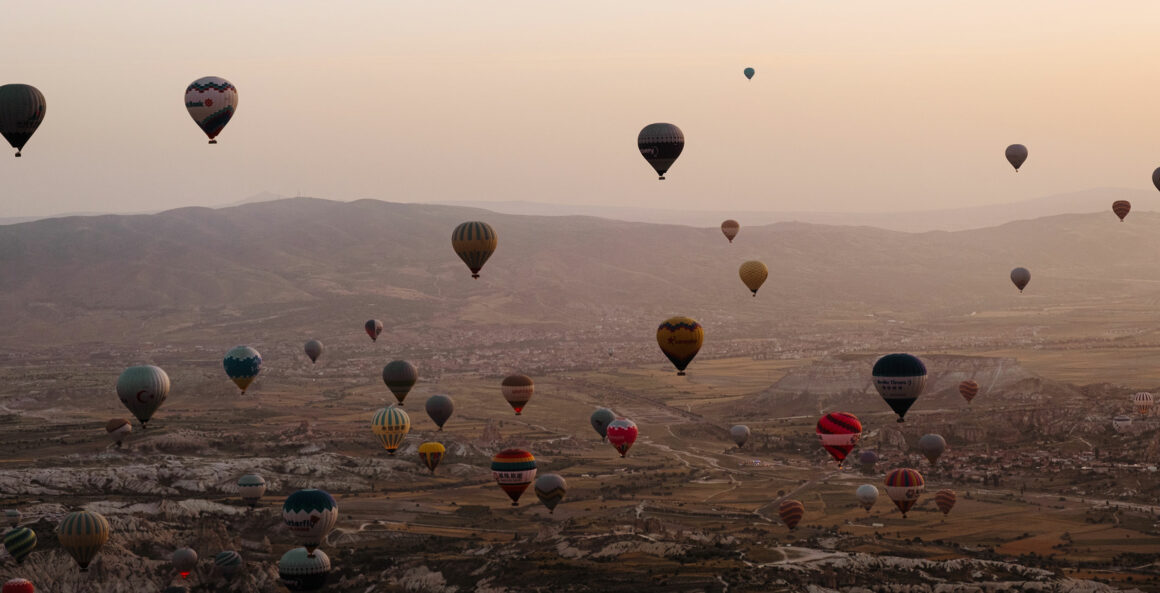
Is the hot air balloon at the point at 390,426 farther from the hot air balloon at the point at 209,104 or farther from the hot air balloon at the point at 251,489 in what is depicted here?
the hot air balloon at the point at 209,104

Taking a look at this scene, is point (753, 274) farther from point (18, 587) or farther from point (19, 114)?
point (18, 587)

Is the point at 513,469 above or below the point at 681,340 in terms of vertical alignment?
below

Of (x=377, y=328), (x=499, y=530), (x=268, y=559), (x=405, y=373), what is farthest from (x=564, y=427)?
(x=268, y=559)

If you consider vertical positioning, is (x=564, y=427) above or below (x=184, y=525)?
above

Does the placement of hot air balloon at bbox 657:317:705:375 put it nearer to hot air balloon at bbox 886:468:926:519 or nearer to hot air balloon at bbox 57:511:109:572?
hot air balloon at bbox 886:468:926:519

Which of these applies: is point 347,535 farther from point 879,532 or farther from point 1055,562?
point 1055,562

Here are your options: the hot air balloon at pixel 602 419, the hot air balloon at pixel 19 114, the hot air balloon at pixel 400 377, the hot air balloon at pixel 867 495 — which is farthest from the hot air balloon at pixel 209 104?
the hot air balloon at pixel 867 495

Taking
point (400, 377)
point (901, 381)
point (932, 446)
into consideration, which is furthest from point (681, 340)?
point (932, 446)
